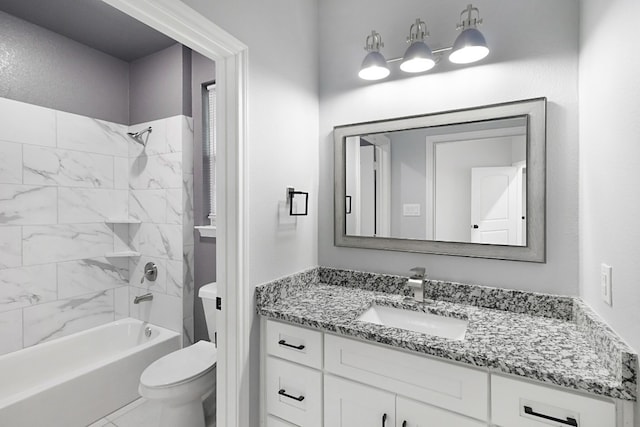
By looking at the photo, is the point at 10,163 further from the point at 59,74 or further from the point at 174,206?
the point at 174,206

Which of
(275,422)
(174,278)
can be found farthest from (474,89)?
(174,278)

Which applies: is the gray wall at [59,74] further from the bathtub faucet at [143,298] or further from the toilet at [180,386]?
the toilet at [180,386]

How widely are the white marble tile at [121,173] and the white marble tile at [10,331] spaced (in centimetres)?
115

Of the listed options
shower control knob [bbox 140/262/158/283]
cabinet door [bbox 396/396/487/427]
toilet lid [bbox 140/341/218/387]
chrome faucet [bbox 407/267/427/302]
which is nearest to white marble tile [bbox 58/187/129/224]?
shower control knob [bbox 140/262/158/283]

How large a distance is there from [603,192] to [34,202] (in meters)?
3.26

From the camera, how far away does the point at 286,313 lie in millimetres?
1369

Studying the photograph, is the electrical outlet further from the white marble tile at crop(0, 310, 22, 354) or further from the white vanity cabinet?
the white marble tile at crop(0, 310, 22, 354)

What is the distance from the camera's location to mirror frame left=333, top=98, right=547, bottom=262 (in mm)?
1358

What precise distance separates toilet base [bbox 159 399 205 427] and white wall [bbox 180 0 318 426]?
1.75ft

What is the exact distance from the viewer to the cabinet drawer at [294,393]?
130 cm

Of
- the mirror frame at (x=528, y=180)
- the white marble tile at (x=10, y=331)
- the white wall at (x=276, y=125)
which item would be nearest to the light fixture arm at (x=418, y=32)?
the mirror frame at (x=528, y=180)

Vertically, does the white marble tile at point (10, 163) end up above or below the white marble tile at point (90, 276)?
above

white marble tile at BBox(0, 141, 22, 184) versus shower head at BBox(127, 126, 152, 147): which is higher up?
shower head at BBox(127, 126, 152, 147)

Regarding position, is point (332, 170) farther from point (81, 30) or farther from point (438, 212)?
point (81, 30)
